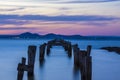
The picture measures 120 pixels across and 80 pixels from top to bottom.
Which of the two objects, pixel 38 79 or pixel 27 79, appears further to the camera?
pixel 38 79

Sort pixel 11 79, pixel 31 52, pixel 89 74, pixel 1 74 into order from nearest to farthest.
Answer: pixel 89 74
pixel 31 52
pixel 11 79
pixel 1 74

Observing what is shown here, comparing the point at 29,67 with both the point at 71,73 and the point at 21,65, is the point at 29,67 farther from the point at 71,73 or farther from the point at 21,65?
the point at 71,73

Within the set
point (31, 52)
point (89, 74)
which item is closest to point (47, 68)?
point (31, 52)

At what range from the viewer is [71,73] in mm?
26578

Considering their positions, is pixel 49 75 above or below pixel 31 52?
below

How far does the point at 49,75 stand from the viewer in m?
25.6

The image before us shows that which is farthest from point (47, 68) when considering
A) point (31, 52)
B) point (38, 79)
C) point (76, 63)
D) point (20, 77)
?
point (20, 77)

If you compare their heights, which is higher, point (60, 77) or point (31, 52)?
point (31, 52)

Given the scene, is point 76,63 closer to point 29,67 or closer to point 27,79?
point 27,79

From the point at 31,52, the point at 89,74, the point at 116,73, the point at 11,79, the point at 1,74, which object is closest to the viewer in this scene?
the point at 89,74

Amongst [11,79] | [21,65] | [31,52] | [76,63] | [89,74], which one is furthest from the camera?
[76,63]

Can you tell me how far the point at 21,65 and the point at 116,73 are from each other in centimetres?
1071

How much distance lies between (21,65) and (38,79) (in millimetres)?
5082

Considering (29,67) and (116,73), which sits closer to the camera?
(29,67)
